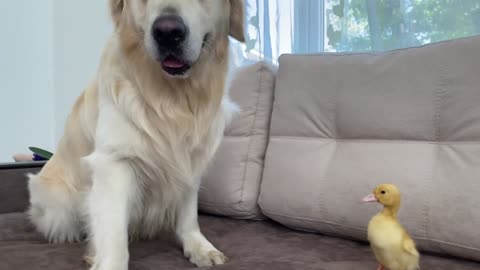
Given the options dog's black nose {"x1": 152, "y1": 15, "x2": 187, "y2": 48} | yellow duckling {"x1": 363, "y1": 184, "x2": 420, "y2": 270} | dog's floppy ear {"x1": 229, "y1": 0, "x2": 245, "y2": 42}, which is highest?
dog's floppy ear {"x1": 229, "y1": 0, "x2": 245, "y2": 42}

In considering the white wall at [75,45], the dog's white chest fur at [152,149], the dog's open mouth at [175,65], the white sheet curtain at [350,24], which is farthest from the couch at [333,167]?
the white wall at [75,45]

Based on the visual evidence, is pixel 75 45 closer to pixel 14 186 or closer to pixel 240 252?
pixel 14 186

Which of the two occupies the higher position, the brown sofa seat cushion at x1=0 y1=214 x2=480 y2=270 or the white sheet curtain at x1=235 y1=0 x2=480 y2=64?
the white sheet curtain at x1=235 y1=0 x2=480 y2=64

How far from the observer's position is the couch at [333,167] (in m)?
1.11

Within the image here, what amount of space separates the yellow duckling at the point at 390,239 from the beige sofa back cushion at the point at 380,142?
14.1 inches

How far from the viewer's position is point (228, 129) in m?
1.66

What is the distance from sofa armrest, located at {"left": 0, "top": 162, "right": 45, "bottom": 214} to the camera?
1689mm

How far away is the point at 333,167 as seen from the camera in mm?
1340

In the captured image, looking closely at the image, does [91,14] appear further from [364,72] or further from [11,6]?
[364,72]

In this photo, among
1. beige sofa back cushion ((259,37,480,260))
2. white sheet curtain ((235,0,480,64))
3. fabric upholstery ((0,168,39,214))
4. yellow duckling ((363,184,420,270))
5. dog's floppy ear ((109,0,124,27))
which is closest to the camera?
yellow duckling ((363,184,420,270))

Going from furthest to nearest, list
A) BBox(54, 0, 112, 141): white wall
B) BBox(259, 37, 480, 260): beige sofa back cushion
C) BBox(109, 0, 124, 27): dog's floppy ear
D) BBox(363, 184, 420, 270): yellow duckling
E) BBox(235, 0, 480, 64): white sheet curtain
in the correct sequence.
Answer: BBox(54, 0, 112, 141): white wall → BBox(235, 0, 480, 64): white sheet curtain → BBox(109, 0, 124, 27): dog's floppy ear → BBox(259, 37, 480, 260): beige sofa back cushion → BBox(363, 184, 420, 270): yellow duckling

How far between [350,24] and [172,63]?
36.1 inches

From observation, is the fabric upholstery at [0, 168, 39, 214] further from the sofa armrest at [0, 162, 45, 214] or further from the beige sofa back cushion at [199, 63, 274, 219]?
the beige sofa back cushion at [199, 63, 274, 219]

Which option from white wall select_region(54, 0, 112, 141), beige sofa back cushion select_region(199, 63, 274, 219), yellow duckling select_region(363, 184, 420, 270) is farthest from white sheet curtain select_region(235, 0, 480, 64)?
white wall select_region(54, 0, 112, 141)
